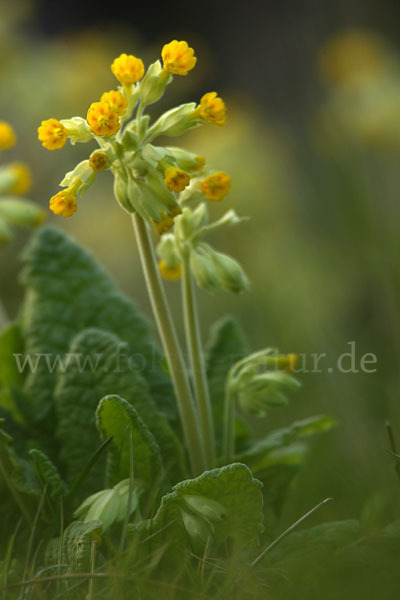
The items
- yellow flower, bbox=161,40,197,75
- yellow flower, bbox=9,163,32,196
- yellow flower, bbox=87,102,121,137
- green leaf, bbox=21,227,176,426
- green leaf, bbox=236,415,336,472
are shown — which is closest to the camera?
Result: yellow flower, bbox=87,102,121,137

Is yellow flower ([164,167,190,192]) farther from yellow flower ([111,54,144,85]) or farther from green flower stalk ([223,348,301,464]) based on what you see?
green flower stalk ([223,348,301,464])

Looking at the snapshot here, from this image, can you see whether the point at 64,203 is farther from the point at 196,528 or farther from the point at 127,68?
the point at 196,528

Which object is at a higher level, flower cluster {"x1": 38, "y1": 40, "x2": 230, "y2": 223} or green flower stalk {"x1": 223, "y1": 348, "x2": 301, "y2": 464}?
flower cluster {"x1": 38, "y1": 40, "x2": 230, "y2": 223}

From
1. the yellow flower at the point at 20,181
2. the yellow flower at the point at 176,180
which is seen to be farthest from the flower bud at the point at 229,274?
the yellow flower at the point at 20,181

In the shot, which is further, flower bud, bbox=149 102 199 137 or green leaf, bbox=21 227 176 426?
green leaf, bbox=21 227 176 426

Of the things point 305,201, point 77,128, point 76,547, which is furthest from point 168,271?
point 305,201

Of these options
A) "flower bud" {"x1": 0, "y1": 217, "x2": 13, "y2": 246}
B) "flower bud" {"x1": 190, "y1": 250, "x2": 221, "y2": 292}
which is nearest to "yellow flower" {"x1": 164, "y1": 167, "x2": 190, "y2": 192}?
"flower bud" {"x1": 190, "y1": 250, "x2": 221, "y2": 292}
